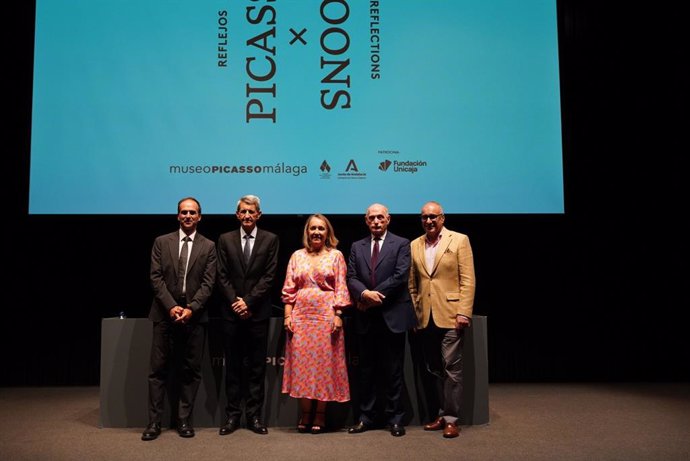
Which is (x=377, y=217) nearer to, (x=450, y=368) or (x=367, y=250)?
(x=367, y=250)

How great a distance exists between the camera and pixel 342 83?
447 cm

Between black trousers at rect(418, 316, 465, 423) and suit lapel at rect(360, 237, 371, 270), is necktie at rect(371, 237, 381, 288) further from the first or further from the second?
black trousers at rect(418, 316, 465, 423)

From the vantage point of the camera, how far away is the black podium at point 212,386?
3.52 m

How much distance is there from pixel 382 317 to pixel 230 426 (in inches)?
45.5

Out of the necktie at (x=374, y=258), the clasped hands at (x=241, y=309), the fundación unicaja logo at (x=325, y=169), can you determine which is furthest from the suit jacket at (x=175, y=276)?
the fundación unicaja logo at (x=325, y=169)

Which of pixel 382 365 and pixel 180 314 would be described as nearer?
pixel 180 314

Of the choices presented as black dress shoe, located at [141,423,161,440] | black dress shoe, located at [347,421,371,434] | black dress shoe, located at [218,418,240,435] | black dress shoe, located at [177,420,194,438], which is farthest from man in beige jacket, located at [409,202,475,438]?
black dress shoe, located at [141,423,161,440]

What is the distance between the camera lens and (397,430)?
330cm

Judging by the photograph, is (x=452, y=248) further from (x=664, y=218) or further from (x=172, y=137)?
(x=664, y=218)

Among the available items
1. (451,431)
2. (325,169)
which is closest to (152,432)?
(451,431)

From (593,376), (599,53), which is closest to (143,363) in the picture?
(593,376)

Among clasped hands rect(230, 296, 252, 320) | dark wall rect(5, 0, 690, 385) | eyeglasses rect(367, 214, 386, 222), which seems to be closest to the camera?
clasped hands rect(230, 296, 252, 320)

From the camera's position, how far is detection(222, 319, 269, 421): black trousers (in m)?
3.40

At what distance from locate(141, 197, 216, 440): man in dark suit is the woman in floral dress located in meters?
0.54
